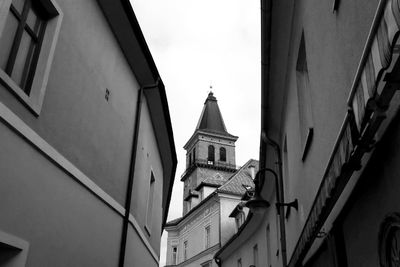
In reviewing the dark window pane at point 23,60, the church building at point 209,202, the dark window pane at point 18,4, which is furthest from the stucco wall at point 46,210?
the church building at point 209,202

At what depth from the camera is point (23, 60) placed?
5.05 meters

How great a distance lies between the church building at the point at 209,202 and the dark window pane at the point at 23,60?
76.5 feet

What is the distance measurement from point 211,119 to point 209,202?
2780 centimetres

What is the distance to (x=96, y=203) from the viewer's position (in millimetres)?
7051

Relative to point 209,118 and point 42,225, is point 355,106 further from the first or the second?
point 209,118

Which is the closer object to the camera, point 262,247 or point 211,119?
point 262,247

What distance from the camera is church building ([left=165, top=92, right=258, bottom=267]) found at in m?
33.7

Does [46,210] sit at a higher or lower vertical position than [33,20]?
lower

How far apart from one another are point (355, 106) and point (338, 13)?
5.52 feet

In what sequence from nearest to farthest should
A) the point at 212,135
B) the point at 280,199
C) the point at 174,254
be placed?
the point at 280,199, the point at 174,254, the point at 212,135

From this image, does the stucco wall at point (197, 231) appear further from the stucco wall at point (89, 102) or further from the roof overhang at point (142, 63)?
the stucco wall at point (89, 102)

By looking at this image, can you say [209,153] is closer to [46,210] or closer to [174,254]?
[174,254]

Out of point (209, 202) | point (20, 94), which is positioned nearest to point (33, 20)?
point (20, 94)

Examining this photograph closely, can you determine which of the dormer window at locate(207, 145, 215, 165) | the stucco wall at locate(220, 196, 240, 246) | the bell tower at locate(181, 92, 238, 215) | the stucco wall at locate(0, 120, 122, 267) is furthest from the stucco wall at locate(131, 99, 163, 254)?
the dormer window at locate(207, 145, 215, 165)
